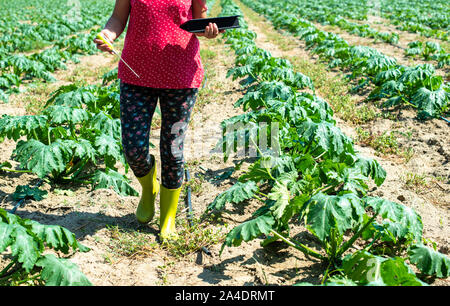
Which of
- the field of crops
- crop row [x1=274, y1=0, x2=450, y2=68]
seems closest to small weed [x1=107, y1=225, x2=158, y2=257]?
the field of crops

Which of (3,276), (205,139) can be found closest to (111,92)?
(205,139)

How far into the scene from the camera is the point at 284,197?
2506 millimetres

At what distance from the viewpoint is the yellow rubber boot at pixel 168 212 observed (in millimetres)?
2814

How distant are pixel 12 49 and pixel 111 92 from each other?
732 centimetres

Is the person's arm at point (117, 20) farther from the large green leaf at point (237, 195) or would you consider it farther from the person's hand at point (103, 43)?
the large green leaf at point (237, 195)

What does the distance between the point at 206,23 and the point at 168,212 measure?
1.29m

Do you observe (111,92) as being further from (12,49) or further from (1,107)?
(12,49)

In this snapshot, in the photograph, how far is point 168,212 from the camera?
2.86 meters

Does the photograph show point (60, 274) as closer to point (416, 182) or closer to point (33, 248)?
point (33, 248)

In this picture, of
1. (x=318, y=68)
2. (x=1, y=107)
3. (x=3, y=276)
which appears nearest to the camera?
(x=3, y=276)

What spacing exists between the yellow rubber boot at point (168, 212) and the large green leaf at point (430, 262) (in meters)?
1.50

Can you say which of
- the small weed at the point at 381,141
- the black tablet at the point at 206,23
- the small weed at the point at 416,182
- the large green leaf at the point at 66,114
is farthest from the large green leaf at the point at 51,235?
the small weed at the point at 381,141

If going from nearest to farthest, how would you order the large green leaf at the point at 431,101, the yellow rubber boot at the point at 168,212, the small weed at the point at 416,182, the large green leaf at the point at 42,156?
1. the yellow rubber boot at the point at 168,212
2. the large green leaf at the point at 42,156
3. the small weed at the point at 416,182
4. the large green leaf at the point at 431,101

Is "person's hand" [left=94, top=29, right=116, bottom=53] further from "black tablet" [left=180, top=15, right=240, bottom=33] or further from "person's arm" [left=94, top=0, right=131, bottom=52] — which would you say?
"black tablet" [left=180, top=15, right=240, bottom=33]
